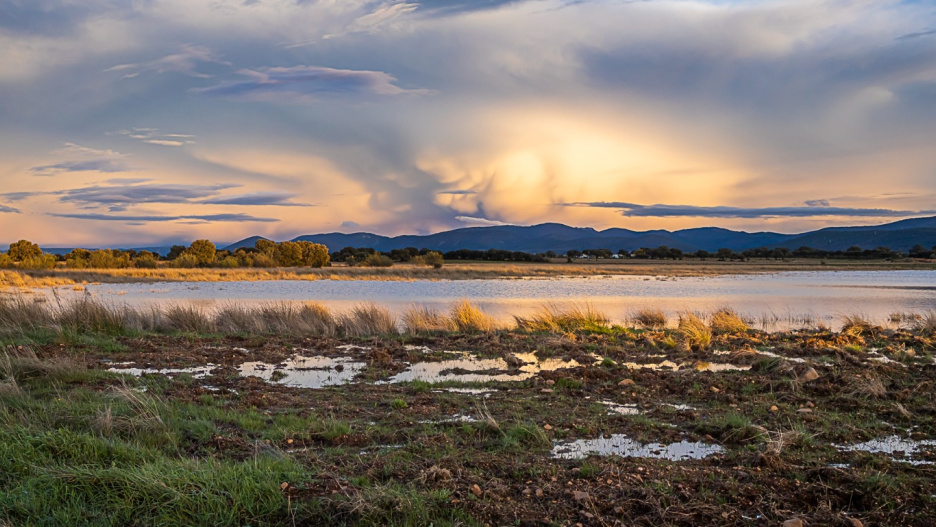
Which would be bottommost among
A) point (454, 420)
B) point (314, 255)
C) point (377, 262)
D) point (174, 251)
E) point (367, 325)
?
point (454, 420)

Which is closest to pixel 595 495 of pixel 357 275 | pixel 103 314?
pixel 103 314

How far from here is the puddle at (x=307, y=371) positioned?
1124cm

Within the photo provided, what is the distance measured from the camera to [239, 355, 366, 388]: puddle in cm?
1124

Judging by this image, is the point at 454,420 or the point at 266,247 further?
the point at 266,247

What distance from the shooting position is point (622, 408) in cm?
897

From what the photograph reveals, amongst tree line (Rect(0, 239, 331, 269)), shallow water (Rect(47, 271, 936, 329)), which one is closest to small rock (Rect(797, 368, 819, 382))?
shallow water (Rect(47, 271, 936, 329))

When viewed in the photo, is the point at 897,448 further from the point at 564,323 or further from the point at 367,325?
the point at 367,325

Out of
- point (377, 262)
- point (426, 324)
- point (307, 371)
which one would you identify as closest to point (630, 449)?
point (307, 371)

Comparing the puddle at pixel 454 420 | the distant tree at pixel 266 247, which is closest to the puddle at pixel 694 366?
the puddle at pixel 454 420

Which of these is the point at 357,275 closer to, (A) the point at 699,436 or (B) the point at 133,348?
(B) the point at 133,348

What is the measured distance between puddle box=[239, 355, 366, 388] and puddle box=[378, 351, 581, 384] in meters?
0.98

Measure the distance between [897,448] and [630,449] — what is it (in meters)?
2.87

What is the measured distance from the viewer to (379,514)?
16.0 feet

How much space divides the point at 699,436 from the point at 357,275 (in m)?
56.5
